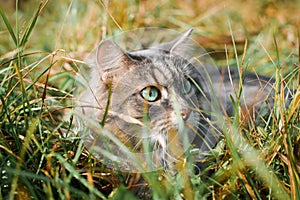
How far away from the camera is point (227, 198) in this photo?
1.25m

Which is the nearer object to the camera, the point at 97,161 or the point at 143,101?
the point at 97,161

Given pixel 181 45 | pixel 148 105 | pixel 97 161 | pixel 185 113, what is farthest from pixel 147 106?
pixel 181 45

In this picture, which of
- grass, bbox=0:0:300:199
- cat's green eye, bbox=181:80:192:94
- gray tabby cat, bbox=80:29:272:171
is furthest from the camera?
cat's green eye, bbox=181:80:192:94

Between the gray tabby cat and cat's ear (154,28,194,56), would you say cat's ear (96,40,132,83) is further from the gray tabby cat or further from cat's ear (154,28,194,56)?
cat's ear (154,28,194,56)

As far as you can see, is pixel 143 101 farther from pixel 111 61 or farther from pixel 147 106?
pixel 111 61

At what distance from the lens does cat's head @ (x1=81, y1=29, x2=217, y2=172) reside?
1419 mm

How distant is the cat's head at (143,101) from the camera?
1.42 metres

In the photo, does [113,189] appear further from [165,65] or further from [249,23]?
[249,23]

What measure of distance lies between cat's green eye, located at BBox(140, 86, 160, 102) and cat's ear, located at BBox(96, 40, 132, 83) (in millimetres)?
101

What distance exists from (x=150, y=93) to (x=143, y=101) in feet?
0.12

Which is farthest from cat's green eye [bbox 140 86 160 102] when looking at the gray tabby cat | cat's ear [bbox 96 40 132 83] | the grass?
the grass

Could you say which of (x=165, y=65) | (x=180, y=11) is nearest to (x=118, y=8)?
(x=180, y=11)

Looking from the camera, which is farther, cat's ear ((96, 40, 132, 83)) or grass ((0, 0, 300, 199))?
cat's ear ((96, 40, 132, 83))

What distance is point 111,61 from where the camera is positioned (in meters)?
1.52
